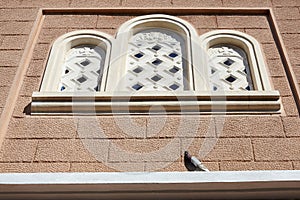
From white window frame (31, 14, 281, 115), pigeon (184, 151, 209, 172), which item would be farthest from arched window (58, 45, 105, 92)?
pigeon (184, 151, 209, 172)

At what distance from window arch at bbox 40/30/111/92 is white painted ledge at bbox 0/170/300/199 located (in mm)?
1260

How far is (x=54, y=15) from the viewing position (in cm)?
480

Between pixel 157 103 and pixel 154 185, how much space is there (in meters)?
1.04

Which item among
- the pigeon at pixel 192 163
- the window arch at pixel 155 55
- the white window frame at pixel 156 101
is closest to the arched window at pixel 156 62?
the window arch at pixel 155 55

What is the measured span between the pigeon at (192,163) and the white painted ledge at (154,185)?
14.5 inches

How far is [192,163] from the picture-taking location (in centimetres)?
323

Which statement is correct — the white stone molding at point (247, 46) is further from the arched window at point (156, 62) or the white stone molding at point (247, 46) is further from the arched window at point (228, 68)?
the arched window at point (156, 62)

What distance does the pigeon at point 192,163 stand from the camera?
3.16 meters

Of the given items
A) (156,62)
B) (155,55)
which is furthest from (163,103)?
(155,55)

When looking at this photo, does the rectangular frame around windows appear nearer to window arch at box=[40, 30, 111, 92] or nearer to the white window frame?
the white window frame

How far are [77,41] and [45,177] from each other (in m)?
2.05

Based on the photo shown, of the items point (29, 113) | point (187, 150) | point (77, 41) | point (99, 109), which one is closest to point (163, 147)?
point (187, 150)

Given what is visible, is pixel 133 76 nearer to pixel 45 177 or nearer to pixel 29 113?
pixel 29 113

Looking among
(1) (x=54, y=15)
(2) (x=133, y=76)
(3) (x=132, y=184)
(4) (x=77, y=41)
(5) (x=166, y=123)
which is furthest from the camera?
(1) (x=54, y=15)
